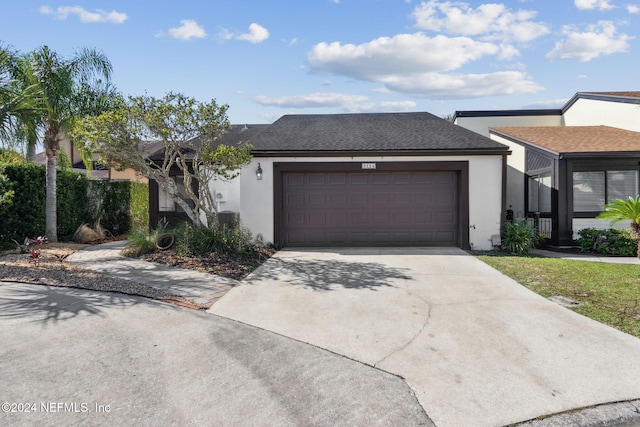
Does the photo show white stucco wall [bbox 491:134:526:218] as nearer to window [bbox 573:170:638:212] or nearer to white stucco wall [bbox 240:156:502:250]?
window [bbox 573:170:638:212]

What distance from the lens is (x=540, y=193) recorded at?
1264 cm

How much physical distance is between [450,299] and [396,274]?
1.77 meters

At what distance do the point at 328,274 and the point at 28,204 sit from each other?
8627mm

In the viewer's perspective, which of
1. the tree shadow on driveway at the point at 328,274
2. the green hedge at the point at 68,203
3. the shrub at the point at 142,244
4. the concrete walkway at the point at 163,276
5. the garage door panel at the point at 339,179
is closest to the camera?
the concrete walkway at the point at 163,276

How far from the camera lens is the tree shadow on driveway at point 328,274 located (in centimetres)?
712

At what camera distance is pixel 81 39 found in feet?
37.0

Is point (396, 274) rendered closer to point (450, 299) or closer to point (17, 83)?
point (450, 299)

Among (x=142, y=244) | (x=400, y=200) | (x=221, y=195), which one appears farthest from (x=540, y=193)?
(x=142, y=244)

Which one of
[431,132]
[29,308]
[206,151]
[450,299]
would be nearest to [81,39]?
[206,151]

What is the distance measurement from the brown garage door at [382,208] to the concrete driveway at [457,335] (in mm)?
3207

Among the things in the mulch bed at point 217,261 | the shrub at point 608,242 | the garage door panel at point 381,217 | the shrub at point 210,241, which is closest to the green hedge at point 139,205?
the shrub at point 210,241

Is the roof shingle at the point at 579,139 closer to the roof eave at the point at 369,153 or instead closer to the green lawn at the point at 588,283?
the roof eave at the point at 369,153

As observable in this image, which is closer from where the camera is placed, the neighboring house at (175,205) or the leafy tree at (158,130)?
the leafy tree at (158,130)

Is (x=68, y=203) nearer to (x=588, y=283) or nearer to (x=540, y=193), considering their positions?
(x=588, y=283)
